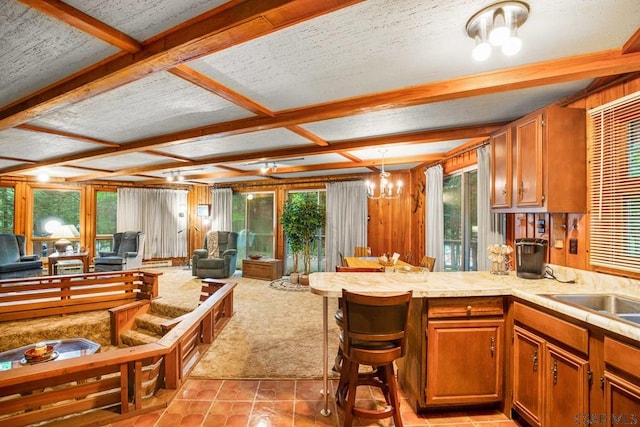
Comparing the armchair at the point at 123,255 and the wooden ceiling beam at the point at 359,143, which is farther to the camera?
the armchair at the point at 123,255

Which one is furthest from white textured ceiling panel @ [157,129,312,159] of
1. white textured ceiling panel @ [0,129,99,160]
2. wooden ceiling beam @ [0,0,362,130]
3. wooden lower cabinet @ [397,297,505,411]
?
wooden lower cabinet @ [397,297,505,411]

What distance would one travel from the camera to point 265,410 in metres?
2.17

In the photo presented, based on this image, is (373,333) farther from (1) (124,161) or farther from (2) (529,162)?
(1) (124,161)

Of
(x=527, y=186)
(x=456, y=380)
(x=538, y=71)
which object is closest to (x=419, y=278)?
(x=456, y=380)

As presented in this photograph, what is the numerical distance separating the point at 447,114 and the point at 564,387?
2.26 m

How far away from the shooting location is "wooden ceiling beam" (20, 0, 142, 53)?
4.40ft

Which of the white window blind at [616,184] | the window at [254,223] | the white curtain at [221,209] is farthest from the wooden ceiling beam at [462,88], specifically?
the white curtain at [221,209]

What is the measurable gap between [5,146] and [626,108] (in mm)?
6587

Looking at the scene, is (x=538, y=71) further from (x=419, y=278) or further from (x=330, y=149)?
(x=330, y=149)

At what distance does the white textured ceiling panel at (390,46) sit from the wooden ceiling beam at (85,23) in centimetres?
42

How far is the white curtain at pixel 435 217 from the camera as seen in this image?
4.59 metres

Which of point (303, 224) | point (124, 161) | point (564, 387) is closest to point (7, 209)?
point (124, 161)

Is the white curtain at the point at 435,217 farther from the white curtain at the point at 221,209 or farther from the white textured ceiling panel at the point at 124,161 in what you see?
the white curtain at the point at 221,209

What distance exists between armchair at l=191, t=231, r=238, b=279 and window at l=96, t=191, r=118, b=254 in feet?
9.44
